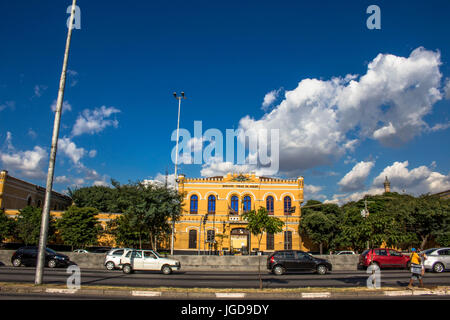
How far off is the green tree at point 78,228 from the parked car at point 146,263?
1931 cm

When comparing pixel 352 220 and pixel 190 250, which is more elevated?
pixel 352 220

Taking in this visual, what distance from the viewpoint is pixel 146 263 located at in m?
19.5

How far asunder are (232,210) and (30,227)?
81.6 feet

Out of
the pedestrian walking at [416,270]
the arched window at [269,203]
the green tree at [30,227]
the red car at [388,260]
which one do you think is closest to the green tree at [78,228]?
the green tree at [30,227]

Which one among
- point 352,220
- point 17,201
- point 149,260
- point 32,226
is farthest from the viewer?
point 17,201

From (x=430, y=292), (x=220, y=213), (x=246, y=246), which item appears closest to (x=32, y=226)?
(x=220, y=213)

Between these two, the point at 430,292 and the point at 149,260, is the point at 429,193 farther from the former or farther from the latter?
the point at 149,260

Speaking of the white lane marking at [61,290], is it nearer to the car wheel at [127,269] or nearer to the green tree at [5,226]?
the car wheel at [127,269]

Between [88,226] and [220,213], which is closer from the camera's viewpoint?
[88,226]

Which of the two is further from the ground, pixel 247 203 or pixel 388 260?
pixel 247 203

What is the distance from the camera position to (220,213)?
140 feet

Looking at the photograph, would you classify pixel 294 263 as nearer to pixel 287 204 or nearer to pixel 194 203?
pixel 287 204

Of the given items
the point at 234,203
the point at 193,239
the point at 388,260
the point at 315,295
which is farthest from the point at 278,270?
the point at 234,203
